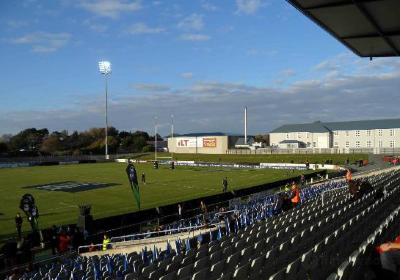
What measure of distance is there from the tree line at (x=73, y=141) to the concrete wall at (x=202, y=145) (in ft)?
32.6

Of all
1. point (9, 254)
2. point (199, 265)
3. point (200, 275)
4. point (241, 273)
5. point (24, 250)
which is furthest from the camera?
point (24, 250)

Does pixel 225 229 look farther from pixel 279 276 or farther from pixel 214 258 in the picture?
pixel 279 276

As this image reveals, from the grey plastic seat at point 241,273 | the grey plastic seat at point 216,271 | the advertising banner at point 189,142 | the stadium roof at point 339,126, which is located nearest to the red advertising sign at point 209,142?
the advertising banner at point 189,142

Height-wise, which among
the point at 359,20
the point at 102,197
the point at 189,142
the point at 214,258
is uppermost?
the point at 359,20

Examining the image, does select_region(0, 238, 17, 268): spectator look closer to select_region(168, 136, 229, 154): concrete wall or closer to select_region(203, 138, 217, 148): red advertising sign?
select_region(168, 136, 229, 154): concrete wall

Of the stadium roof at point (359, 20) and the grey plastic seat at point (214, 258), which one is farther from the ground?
the stadium roof at point (359, 20)

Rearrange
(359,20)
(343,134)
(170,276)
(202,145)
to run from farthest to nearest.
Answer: (202,145) < (343,134) < (359,20) < (170,276)

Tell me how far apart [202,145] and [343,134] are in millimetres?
39174

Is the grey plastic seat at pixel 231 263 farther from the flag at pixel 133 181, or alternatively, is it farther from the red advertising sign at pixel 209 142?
the red advertising sign at pixel 209 142

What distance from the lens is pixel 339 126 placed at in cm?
9394

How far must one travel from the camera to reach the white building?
83.7 metres

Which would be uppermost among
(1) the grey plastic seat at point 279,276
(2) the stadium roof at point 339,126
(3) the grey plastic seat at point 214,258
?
(2) the stadium roof at point 339,126

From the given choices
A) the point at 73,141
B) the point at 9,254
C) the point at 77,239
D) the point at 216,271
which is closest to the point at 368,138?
the point at 77,239

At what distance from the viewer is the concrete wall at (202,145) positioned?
104m
